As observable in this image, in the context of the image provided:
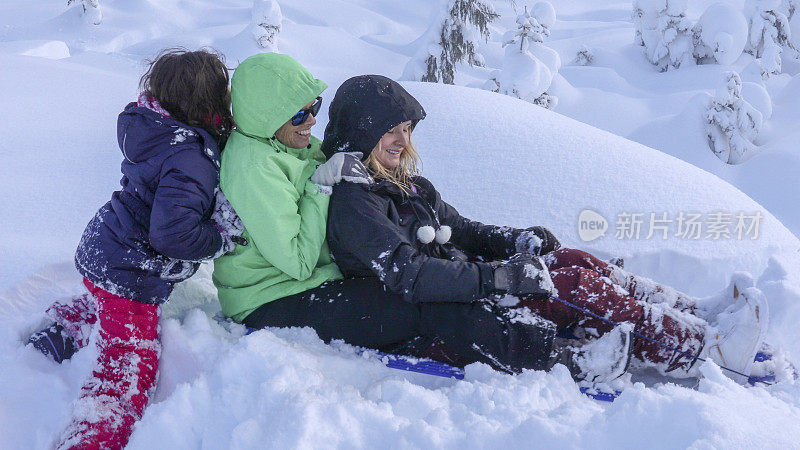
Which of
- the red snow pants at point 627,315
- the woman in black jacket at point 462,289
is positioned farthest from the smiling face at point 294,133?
the red snow pants at point 627,315

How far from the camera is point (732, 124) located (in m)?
12.0

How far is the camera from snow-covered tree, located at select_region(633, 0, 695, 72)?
1976cm

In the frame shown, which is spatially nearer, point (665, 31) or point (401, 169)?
point (401, 169)

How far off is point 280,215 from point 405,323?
0.68 metres

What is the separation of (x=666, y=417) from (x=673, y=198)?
9.75 ft

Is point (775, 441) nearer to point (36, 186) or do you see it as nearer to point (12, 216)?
point (12, 216)

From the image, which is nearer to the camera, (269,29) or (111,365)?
(111,365)

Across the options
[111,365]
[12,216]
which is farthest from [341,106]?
[12,216]

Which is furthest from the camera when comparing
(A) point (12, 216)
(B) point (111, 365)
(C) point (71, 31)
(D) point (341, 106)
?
(C) point (71, 31)

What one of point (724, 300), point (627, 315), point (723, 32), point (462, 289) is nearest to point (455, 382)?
point (462, 289)

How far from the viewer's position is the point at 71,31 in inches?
850
